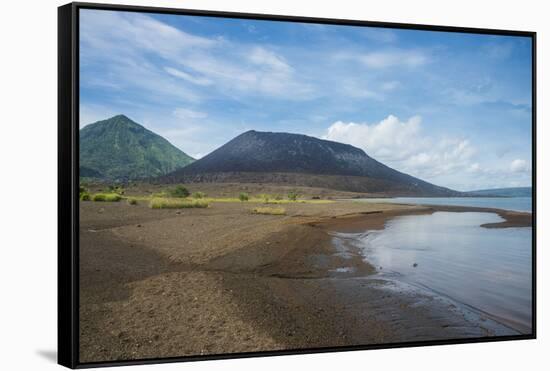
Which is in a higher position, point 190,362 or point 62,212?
point 62,212

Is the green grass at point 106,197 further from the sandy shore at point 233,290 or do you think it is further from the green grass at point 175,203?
the green grass at point 175,203

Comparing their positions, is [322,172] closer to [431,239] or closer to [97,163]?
[431,239]

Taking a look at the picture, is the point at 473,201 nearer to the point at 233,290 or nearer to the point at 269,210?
the point at 269,210

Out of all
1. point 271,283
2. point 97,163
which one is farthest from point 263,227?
point 97,163

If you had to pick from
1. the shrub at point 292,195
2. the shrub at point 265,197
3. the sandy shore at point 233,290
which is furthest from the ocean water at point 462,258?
the shrub at point 265,197

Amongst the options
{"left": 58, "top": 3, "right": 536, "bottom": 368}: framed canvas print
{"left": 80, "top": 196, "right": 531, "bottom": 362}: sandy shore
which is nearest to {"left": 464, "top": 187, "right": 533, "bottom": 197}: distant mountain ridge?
{"left": 58, "top": 3, "right": 536, "bottom": 368}: framed canvas print

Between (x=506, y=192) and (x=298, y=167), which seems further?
(x=506, y=192)

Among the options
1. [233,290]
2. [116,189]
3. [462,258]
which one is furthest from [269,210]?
[462,258]
